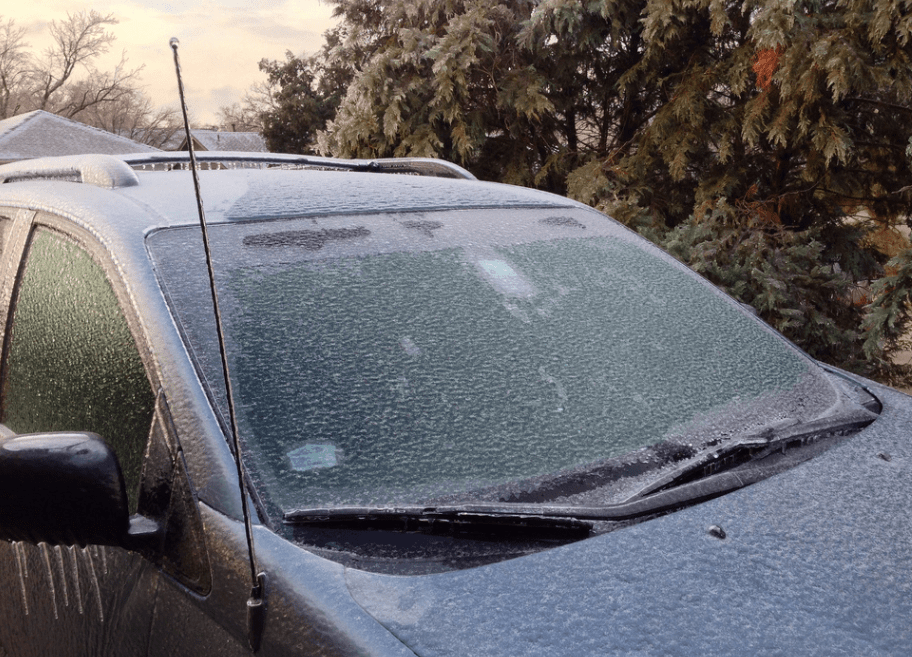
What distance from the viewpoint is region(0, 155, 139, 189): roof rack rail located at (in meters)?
1.98

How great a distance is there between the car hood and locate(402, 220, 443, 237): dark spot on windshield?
3.15 ft

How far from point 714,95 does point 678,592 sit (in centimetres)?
577

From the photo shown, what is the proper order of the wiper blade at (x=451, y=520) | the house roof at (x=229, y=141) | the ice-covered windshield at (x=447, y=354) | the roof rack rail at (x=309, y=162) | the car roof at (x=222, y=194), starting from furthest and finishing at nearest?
the house roof at (x=229, y=141)
the roof rack rail at (x=309, y=162)
the car roof at (x=222, y=194)
the ice-covered windshield at (x=447, y=354)
the wiper blade at (x=451, y=520)

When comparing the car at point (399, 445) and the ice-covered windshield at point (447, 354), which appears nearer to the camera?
the car at point (399, 445)

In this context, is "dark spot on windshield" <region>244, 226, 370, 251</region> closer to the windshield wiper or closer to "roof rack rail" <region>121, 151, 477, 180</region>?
the windshield wiper

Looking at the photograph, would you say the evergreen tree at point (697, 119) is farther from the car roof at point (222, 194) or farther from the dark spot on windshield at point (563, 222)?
the car roof at point (222, 194)

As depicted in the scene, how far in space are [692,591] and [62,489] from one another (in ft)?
3.14

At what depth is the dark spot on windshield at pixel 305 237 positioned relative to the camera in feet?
5.98

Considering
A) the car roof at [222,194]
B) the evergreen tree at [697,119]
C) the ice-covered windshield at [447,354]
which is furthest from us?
the evergreen tree at [697,119]

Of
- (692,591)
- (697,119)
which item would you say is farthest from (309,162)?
(697,119)

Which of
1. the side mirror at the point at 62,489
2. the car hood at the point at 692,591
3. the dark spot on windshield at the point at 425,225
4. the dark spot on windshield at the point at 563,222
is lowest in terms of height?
the car hood at the point at 692,591

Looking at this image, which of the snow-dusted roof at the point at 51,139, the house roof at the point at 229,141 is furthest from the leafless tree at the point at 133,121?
the snow-dusted roof at the point at 51,139

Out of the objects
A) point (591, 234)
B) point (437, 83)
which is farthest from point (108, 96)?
point (591, 234)

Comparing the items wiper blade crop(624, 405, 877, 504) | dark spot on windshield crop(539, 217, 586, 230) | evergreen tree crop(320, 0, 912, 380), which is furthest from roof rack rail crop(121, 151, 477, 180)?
evergreen tree crop(320, 0, 912, 380)
